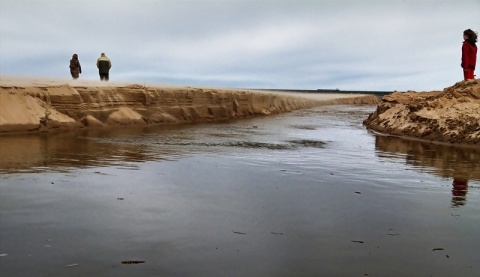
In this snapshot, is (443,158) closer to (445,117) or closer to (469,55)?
(445,117)

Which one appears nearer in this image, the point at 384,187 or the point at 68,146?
the point at 384,187

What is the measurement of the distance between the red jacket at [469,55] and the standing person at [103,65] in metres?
14.2

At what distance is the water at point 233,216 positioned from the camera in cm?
260

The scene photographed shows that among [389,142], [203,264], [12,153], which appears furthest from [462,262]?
[389,142]

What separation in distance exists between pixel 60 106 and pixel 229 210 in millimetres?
10316

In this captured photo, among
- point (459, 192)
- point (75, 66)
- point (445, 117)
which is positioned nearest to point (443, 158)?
point (459, 192)

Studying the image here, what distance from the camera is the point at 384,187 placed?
5.12m

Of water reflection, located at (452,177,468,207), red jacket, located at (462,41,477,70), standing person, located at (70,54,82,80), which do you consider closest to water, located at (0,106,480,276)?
water reflection, located at (452,177,468,207)

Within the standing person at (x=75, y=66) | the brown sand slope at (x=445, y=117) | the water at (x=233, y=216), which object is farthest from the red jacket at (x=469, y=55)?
the standing person at (x=75, y=66)

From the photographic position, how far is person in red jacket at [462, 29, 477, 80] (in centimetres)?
1209

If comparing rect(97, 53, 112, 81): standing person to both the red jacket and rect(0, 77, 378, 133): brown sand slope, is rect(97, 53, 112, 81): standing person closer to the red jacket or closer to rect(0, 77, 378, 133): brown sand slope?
rect(0, 77, 378, 133): brown sand slope

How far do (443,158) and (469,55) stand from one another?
6.09m

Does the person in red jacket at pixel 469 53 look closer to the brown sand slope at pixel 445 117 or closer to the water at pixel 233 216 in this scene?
the brown sand slope at pixel 445 117

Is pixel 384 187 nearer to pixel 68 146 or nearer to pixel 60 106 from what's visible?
pixel 68 146
